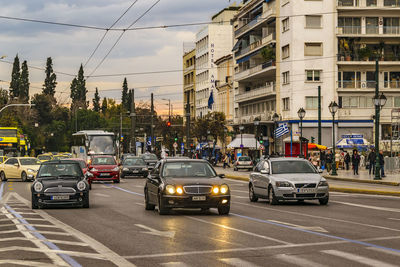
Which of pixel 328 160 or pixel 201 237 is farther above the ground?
pixel 328 160

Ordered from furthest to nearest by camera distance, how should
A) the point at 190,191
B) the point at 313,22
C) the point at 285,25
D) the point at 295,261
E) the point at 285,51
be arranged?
1. the point at 285,51
2. the point at 285,25
3. the point at 313,22
4. the point at 190,191
5. the point at 295,261

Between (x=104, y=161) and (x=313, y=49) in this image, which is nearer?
(x=104, y=161)

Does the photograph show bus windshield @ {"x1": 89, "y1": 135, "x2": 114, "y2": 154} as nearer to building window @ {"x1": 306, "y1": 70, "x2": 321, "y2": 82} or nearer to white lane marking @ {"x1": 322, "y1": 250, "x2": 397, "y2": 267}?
building window @ {"x1": 306, "y1": 70, "x2": 321, "y2": 82}

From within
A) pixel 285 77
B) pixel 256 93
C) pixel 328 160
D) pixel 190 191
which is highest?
pixel 285 77

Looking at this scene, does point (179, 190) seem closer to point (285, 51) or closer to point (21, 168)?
point (21, 168)

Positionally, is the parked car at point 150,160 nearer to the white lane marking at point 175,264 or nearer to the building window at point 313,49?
the building window at point 313,49

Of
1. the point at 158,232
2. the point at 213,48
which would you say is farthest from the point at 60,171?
the point at 213,48

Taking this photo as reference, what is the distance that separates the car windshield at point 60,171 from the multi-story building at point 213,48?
97708mm

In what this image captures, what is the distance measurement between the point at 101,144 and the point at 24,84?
92.2 m

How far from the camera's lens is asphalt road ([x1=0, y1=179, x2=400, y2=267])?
11219mm

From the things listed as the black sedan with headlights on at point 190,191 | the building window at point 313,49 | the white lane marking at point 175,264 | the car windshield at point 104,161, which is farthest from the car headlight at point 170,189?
the building window at point 313,49

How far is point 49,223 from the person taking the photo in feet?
58.0

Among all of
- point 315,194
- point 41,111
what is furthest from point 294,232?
point 41,111

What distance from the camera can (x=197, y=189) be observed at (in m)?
19.8
